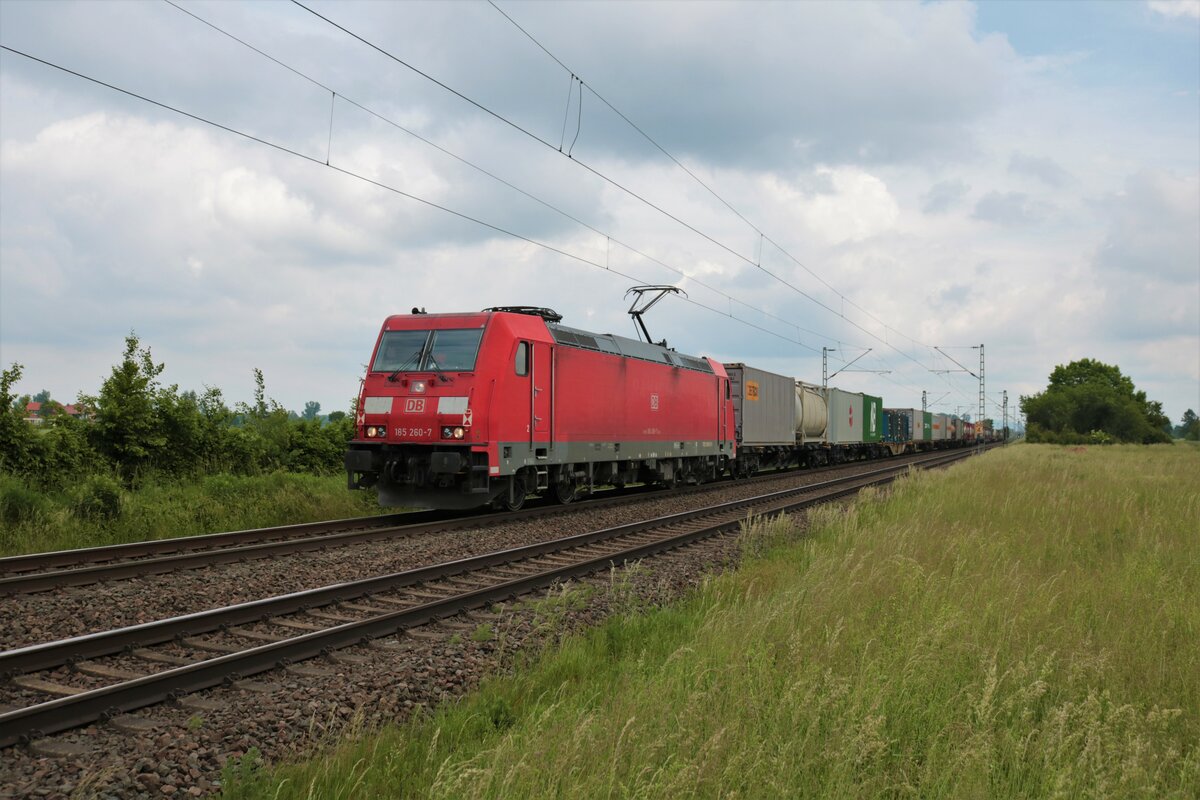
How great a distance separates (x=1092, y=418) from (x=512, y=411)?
312ft

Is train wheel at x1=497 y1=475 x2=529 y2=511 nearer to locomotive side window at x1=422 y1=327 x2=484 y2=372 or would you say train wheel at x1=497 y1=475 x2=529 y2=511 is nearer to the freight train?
the freight train

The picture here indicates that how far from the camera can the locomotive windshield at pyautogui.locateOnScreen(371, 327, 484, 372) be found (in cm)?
1433

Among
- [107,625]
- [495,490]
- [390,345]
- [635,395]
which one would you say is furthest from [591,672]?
[635,395]

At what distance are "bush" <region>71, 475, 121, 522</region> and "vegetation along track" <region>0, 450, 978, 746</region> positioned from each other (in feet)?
21.2

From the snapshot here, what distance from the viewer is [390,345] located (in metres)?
15.2

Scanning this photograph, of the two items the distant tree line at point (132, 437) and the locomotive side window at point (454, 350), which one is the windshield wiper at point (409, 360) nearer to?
the locomotive side window at point (454, 350)

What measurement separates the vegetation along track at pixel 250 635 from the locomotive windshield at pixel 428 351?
14.3 ft

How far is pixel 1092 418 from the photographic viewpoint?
301 ft

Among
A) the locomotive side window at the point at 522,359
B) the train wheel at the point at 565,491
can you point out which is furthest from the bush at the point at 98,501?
the train wheel at the point at 565,491

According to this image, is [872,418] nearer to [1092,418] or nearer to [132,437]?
[132,437]

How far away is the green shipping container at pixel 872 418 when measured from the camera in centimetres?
4588

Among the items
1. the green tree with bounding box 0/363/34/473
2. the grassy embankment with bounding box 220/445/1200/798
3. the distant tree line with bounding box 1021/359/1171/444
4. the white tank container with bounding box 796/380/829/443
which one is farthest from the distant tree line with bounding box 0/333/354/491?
the distant tree line with bounding box 1021/359/1171/444

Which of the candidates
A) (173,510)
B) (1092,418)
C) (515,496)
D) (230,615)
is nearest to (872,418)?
(515,496)

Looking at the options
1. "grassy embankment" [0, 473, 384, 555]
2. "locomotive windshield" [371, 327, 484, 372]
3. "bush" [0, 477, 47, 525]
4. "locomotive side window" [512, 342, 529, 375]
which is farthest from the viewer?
"locomotive side window" [512, 342, 529, 375]
